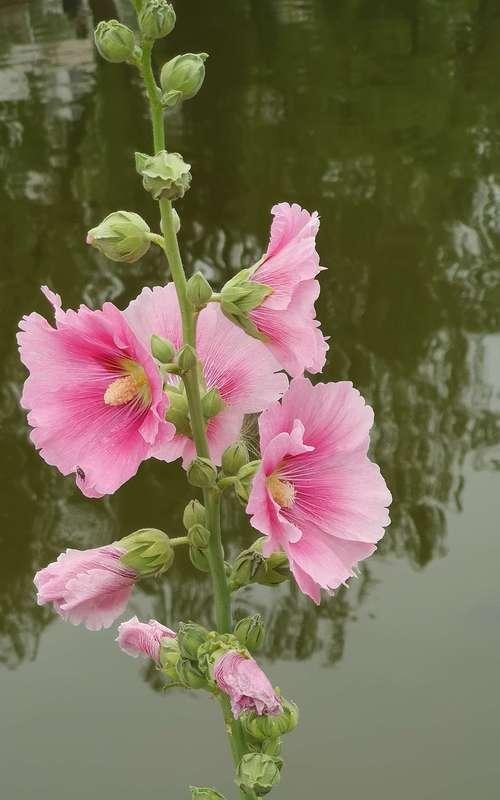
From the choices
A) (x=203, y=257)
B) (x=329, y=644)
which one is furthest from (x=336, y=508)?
(x=203, y=257)

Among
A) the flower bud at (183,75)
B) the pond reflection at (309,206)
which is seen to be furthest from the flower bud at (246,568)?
the pond reflection at (309,206)

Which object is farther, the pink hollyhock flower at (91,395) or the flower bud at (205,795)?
the flower bud at (205,795)

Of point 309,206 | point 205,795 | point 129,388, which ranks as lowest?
point 309,206

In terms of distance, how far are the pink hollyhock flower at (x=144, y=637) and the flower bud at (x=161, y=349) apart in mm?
288

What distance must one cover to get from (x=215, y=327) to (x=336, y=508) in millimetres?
178

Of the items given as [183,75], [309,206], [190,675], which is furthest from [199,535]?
[309,206]

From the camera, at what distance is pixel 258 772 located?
0.89m

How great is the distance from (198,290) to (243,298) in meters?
0.04

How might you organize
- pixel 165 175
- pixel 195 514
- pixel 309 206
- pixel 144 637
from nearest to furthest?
pixel 165 175 → pixel 195 514 → pixel 144 637 → pixel 309 206

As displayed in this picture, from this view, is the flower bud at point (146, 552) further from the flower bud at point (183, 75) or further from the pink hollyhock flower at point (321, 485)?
the flower bud at point (183, 75)

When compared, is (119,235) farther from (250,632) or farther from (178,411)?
(250,632)

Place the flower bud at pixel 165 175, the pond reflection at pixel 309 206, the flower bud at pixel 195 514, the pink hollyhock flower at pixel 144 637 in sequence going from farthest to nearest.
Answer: the pond reflection at pixel 309 206 → the pink hollyhock flower at pixel 144 637 → the flower bud at pixel 195 514 → the flower bud at pixel 165 175

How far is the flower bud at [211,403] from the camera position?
0.88 meters

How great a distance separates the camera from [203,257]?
4125mm
